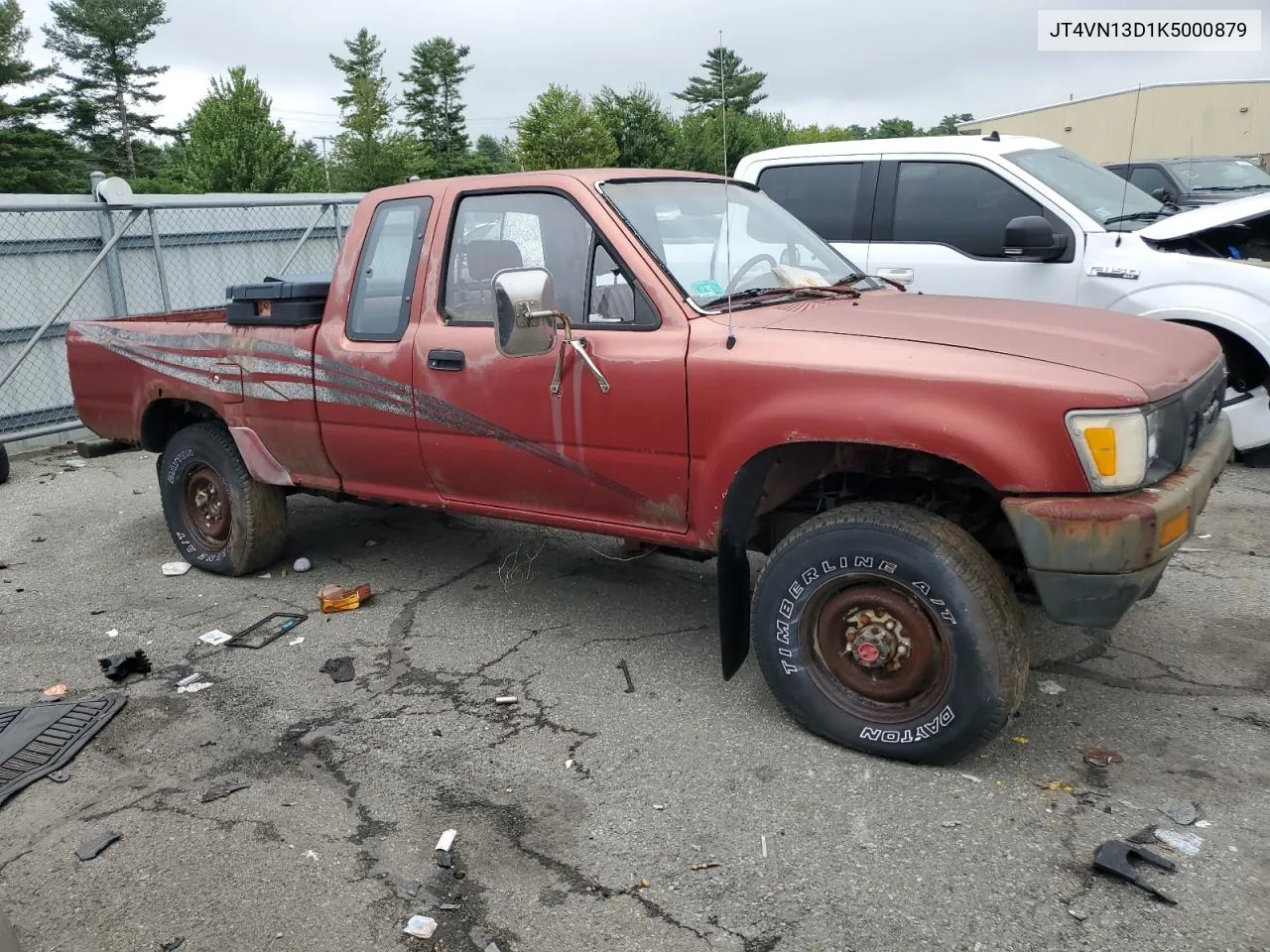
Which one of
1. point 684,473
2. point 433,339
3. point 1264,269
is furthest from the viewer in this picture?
point 1264,269

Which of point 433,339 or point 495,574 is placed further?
point 495,574

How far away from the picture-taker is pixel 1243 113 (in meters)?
23.0

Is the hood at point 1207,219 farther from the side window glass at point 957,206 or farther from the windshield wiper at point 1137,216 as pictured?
the side window glass at point 957,206

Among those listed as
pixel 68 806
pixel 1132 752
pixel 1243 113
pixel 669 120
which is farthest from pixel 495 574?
pixel 669 120

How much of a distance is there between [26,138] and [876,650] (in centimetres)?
5190

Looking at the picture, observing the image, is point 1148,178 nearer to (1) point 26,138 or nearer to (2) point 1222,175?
(2) point 1222,175

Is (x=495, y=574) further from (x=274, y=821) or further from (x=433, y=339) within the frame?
(x=274, y=821)

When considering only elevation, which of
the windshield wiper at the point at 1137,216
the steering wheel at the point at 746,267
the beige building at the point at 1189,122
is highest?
the beige building at the point at 1189,122

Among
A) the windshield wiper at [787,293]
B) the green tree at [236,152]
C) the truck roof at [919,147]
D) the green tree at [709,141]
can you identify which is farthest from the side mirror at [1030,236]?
the green tree at [236,152]

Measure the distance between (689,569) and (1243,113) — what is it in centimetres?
2353

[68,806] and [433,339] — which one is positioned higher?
[433,339]

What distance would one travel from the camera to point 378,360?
178 inches

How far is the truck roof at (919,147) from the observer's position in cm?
686

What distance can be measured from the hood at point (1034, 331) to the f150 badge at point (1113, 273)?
2615mm
